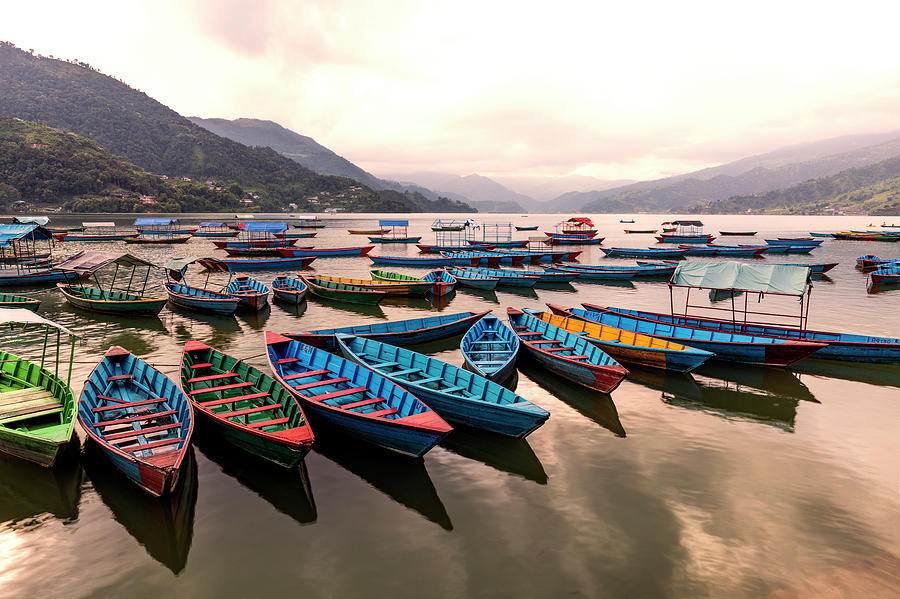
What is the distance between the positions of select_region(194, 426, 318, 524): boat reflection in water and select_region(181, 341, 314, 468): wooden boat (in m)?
0.56

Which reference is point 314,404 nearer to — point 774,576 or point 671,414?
point 774,576

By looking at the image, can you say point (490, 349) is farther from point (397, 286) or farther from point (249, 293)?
point (249, 293)

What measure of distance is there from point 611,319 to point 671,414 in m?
8.63

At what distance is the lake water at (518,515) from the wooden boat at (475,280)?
24147 millimetres

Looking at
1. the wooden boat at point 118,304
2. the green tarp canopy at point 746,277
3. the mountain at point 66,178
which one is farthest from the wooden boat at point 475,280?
the mountain at point 66,178

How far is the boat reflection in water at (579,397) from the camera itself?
1617 cm

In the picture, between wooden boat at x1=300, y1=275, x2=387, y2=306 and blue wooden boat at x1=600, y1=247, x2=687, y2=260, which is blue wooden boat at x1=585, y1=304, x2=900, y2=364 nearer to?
wooden boat at x1=300, y1=275, x2=387, y2=306

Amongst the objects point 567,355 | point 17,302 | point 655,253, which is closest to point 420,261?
point 655,253

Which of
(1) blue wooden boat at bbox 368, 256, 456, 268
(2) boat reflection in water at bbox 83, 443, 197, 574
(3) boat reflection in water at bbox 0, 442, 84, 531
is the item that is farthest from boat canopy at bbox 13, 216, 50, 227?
(2) boat reflection in water at bbox 83, 443, 197, 574

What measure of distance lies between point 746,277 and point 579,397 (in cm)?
1314

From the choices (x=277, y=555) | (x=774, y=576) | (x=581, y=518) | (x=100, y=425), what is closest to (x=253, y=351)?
(x=100, y=425)

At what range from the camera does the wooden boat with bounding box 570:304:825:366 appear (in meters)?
20.1

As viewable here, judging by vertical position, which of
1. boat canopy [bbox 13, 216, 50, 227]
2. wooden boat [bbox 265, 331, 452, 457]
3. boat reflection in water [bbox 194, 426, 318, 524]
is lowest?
boat reflection in water [bbox 194, 426, 318, 524]

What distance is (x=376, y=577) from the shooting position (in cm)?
899
